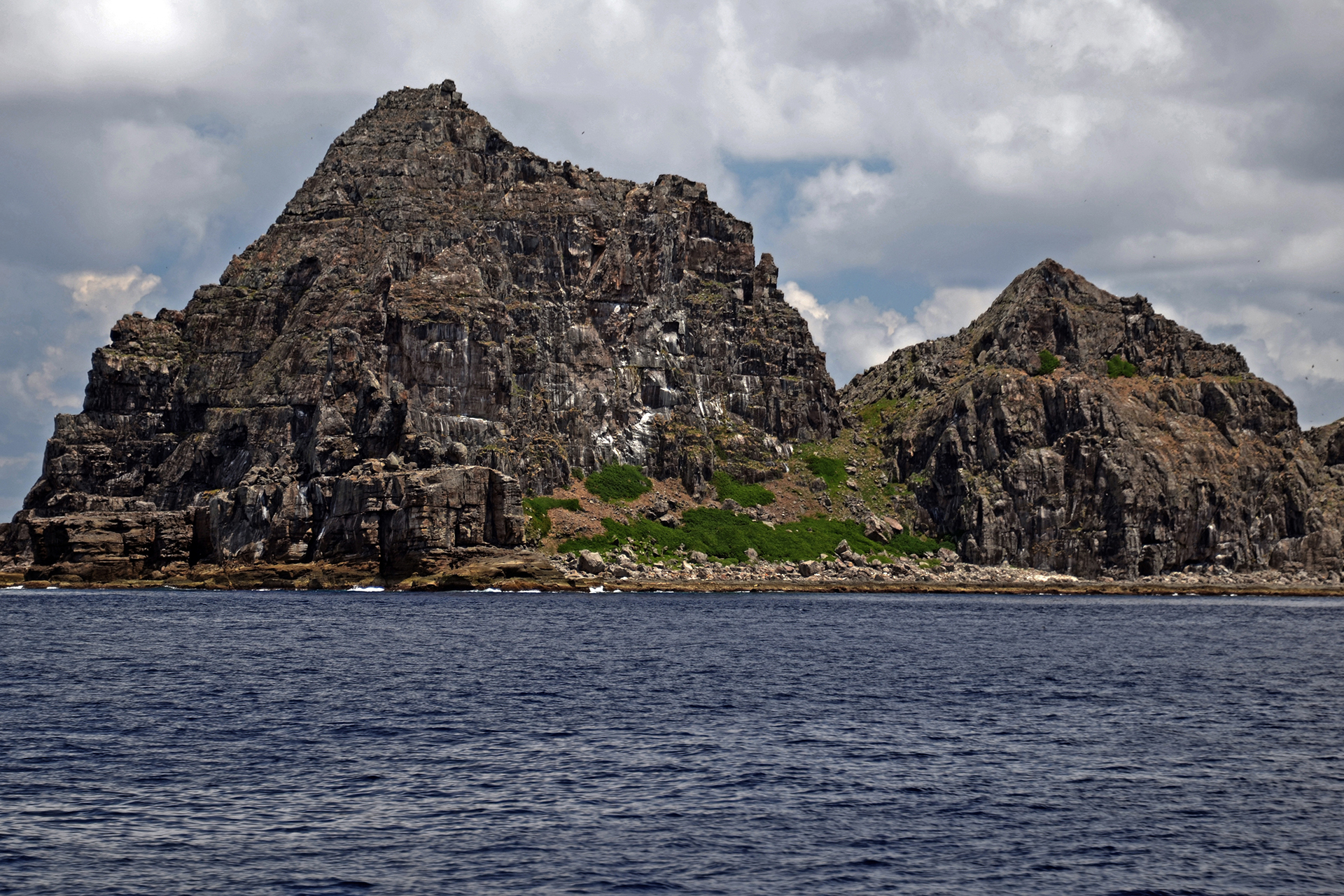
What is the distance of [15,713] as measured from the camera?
183ft

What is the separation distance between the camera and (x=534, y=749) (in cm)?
4844

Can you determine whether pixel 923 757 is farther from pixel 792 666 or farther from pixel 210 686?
pixel 210 686

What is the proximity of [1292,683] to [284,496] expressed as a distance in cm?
14911

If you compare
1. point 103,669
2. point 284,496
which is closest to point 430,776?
point 103,669

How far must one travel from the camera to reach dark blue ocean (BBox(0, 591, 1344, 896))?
32.4 metres

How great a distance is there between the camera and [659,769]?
45.0 meters

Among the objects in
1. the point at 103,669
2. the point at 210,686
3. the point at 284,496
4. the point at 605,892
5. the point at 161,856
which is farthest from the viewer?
the point at 284,496

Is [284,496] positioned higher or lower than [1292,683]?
higher

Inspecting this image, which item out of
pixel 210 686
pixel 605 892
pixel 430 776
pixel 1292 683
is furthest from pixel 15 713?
pixel 1292 683

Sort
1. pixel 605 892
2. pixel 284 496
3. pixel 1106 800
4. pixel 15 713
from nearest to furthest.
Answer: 1. pixel 605 892
2. pixel 1106 800
3. pixel 15 713
4. pixel 284 496

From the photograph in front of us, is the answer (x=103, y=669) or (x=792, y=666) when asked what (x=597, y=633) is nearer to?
(x=792, y=666)

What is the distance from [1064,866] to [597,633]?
74.8 meters

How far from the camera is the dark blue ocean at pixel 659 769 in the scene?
3241 centimetres

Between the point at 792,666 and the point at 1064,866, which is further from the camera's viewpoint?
the point at 792,666
